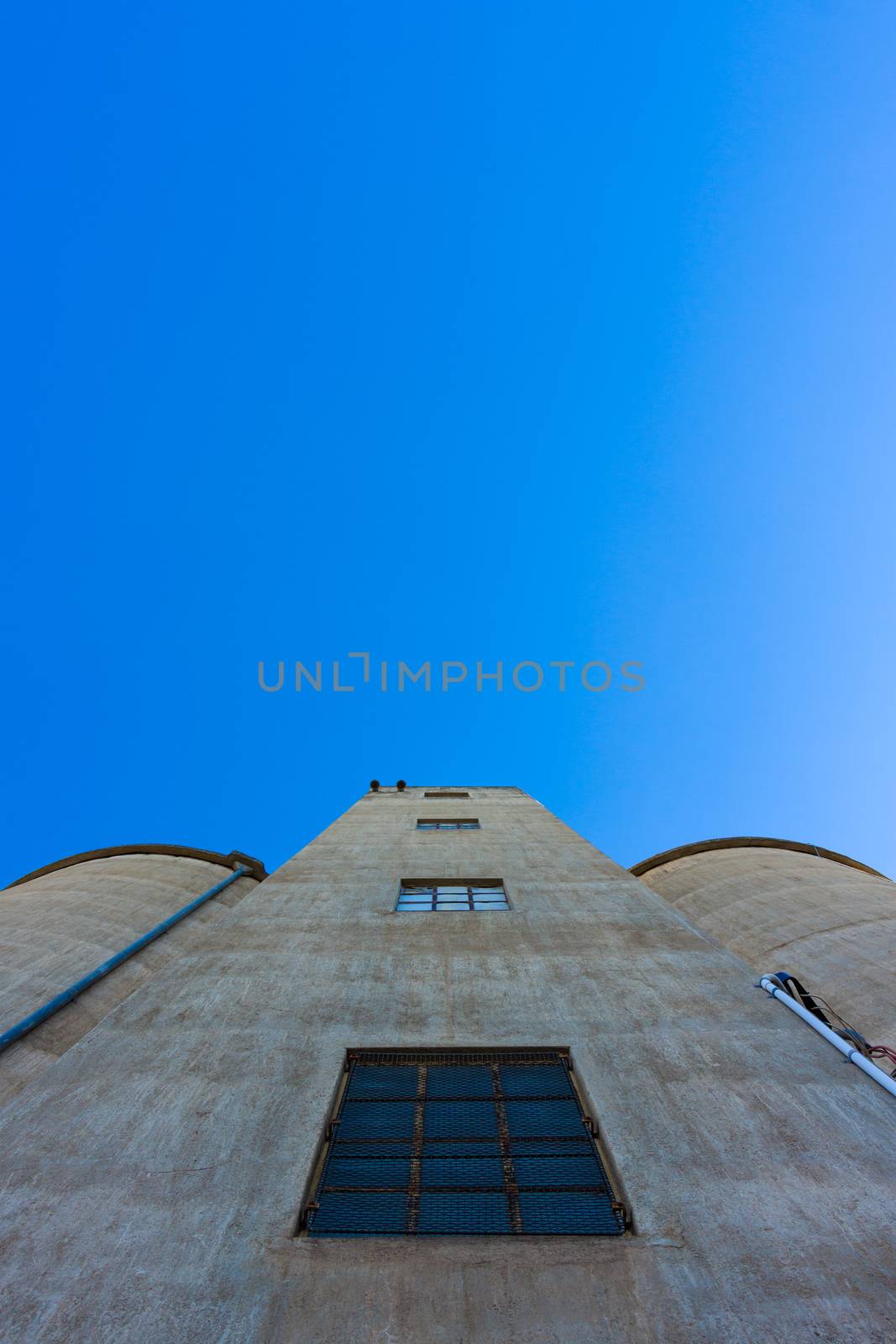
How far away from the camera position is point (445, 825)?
17219 mm

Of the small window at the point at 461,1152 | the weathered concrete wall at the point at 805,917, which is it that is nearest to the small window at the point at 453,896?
the small window at the point at 461,1152

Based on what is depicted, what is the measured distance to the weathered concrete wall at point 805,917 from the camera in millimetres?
11305

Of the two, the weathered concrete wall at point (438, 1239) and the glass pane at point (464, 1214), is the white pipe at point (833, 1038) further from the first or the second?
the glass pane at point (464, 1214)

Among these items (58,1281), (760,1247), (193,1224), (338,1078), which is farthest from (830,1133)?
(58,1281)

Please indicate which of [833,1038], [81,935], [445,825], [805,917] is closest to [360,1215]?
[833,1038]

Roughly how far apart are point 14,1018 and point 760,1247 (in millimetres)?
10911

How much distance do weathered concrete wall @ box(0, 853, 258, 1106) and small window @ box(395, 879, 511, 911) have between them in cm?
346

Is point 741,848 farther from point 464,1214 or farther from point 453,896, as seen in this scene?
point 464,1214

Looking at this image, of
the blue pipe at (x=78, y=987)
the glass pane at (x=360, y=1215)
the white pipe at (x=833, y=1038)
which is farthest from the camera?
the blue pipe at (x=78, y=987)

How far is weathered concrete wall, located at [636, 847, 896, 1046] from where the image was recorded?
11.3 metres

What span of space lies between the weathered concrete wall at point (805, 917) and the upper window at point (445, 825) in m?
5.83

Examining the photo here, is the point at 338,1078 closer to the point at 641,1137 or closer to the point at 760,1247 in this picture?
the point at 641,1137

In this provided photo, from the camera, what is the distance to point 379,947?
29.7 feet

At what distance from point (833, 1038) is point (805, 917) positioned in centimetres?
900
